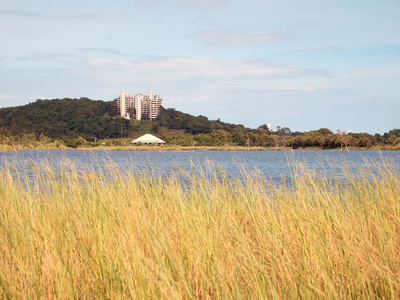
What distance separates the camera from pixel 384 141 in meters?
70.2

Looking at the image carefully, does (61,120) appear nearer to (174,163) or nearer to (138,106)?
(138,106)

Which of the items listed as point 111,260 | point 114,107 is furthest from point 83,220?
point 114,107

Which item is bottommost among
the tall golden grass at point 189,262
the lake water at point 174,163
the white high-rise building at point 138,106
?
the tall golden grass at point 189,262

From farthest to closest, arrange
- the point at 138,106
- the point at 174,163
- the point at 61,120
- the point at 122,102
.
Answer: the point at 138,106
the point at 122,102
the point at 61,120
the point at 174,163

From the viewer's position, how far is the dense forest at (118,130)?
68000 mm

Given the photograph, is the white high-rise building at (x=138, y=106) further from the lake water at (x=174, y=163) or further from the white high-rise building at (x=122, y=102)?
the lake water at (x=174, y=163)

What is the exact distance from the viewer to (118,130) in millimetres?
89625

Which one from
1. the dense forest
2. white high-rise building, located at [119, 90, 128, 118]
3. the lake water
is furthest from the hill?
the lake water

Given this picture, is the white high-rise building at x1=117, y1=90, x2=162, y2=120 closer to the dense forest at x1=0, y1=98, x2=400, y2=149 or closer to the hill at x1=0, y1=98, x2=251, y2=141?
the hill at x1=0, y1=98, x2=251, y2=141

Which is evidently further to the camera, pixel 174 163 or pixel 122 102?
pixel 122 102

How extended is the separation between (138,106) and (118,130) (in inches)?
1699

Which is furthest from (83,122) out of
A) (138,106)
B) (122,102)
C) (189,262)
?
(189,262)

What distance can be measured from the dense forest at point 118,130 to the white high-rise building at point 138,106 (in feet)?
70.2

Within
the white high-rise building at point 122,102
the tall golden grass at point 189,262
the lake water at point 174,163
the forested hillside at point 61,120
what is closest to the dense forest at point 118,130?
the forested hillside at point 61,120
